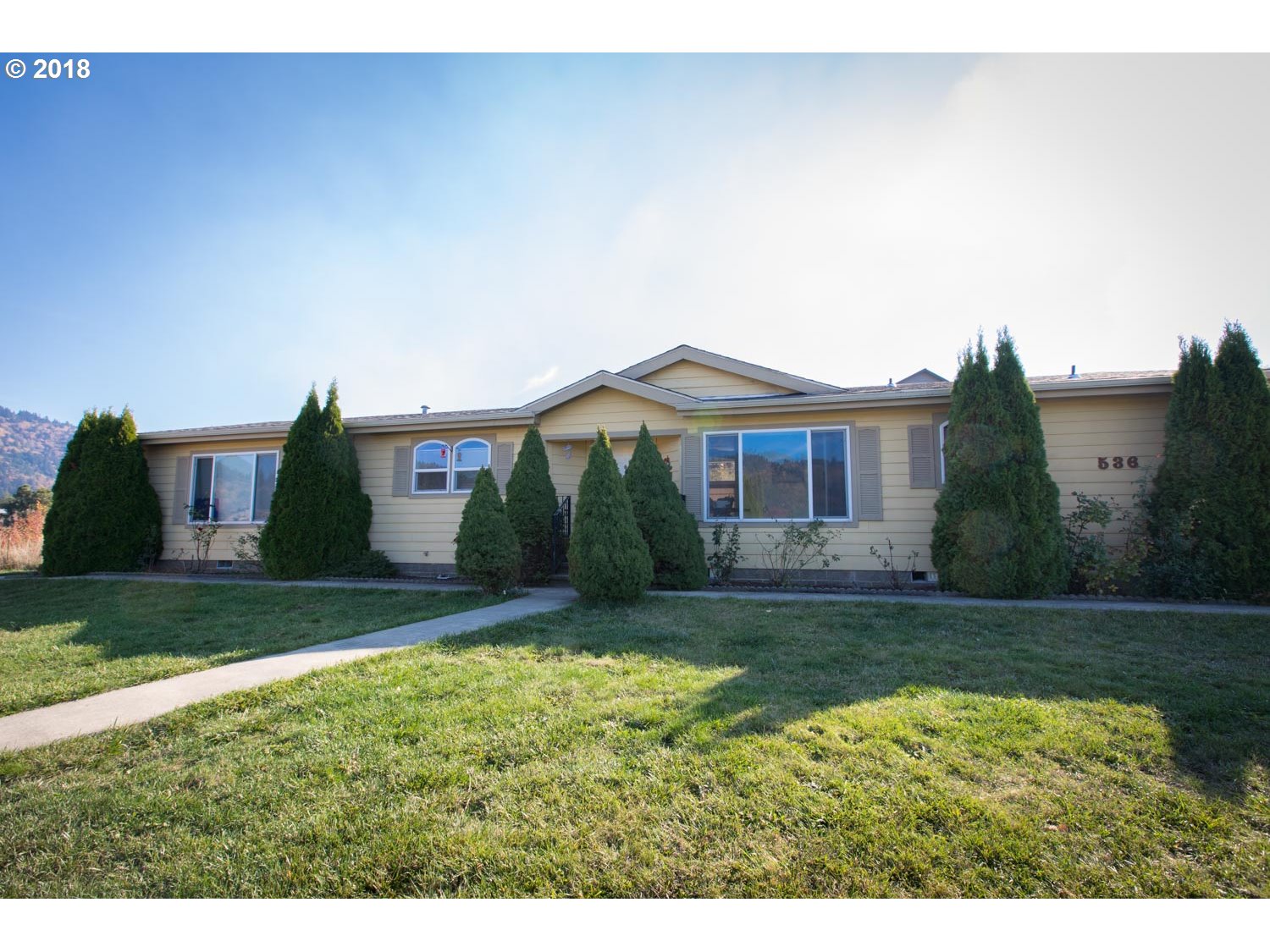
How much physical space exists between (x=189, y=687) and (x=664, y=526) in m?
5.66

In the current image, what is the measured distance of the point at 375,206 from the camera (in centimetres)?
802

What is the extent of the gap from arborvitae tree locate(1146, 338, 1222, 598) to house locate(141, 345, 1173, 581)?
1.86 ft

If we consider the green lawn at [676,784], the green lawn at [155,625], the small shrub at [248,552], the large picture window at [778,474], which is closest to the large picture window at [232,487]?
the small shrub at [248,552]

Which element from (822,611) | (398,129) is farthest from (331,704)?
(398,129)

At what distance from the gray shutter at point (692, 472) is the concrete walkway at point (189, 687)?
433 cm

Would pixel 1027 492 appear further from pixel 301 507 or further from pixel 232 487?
pixel 232 487

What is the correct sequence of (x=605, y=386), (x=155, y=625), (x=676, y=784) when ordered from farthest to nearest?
(x=605, y=386)
(x=155, y=625)
(x=676, y=784)

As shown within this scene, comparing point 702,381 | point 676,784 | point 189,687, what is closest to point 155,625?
point 189,687

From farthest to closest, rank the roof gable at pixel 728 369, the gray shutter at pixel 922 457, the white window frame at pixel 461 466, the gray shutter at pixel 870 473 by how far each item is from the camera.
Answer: the white window frame at pixel 461 466 < the roof gable at pixel 728 369 < the gray shutter at pixel 870 473 < the gray shutter at pixel 922 457

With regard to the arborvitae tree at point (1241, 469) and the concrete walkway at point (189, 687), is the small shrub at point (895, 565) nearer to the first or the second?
the arborvitae tree at point (1241, 469)

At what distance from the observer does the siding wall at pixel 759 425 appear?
8.35m

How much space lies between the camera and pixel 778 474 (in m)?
9.59

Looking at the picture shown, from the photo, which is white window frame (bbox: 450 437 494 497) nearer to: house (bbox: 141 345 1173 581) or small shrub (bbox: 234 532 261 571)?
house (bbox: 141 345 1173 581)

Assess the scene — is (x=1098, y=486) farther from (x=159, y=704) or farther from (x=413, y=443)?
(x=413, y=443)
